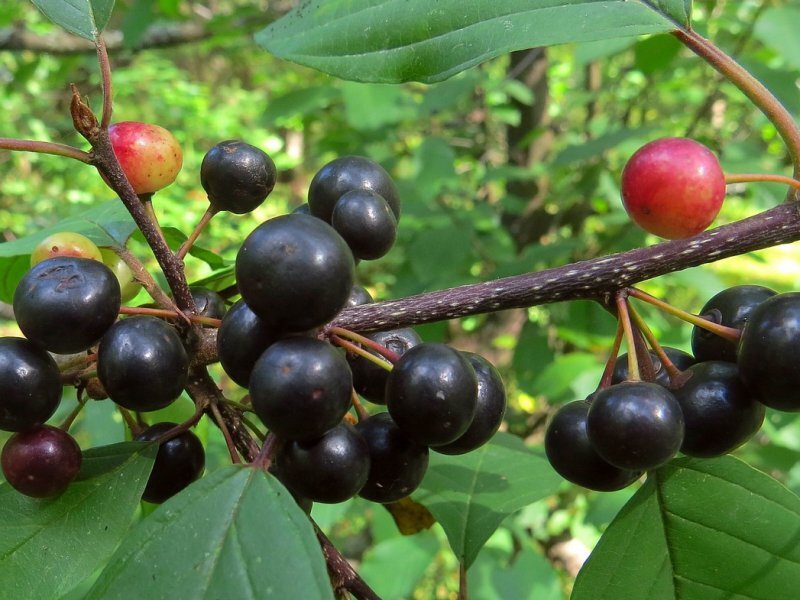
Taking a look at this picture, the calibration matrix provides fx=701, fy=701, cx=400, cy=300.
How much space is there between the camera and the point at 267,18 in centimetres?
448

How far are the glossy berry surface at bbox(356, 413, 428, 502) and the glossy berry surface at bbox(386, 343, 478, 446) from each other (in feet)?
0.33

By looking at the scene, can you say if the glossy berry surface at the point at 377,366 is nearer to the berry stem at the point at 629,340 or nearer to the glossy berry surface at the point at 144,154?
the berry stem at the point at 629,340

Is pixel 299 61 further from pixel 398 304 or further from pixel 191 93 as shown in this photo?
pixel 191 93

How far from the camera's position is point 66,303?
1035 millimetres

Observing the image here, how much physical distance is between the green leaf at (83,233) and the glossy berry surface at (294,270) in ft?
2.57

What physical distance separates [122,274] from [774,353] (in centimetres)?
135

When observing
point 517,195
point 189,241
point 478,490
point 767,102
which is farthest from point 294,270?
point 517,195

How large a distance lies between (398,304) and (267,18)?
3.79 meters

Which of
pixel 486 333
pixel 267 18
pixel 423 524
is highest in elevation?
pixel 267 18

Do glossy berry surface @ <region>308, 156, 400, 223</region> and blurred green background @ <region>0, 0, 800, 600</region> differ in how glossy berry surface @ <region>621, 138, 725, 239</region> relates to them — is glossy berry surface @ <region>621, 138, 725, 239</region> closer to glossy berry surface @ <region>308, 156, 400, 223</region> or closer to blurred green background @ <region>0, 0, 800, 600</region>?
glossy berry surface @ <region>308, 156, 400, 223</region>

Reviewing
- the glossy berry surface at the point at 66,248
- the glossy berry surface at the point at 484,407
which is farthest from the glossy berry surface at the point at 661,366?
the glossy berry surface at the point at 66,248

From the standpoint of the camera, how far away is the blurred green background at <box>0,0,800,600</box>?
10.8 feet

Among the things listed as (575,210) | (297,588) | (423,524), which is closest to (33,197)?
(575,210)

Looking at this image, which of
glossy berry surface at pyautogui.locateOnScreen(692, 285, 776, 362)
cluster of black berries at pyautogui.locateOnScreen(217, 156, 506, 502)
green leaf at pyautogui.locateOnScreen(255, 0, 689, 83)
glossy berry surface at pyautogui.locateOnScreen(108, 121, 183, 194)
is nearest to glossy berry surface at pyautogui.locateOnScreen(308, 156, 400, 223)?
cluster of black berries at pyautogui.locateOnScreen(217, 156, 506, 502)
